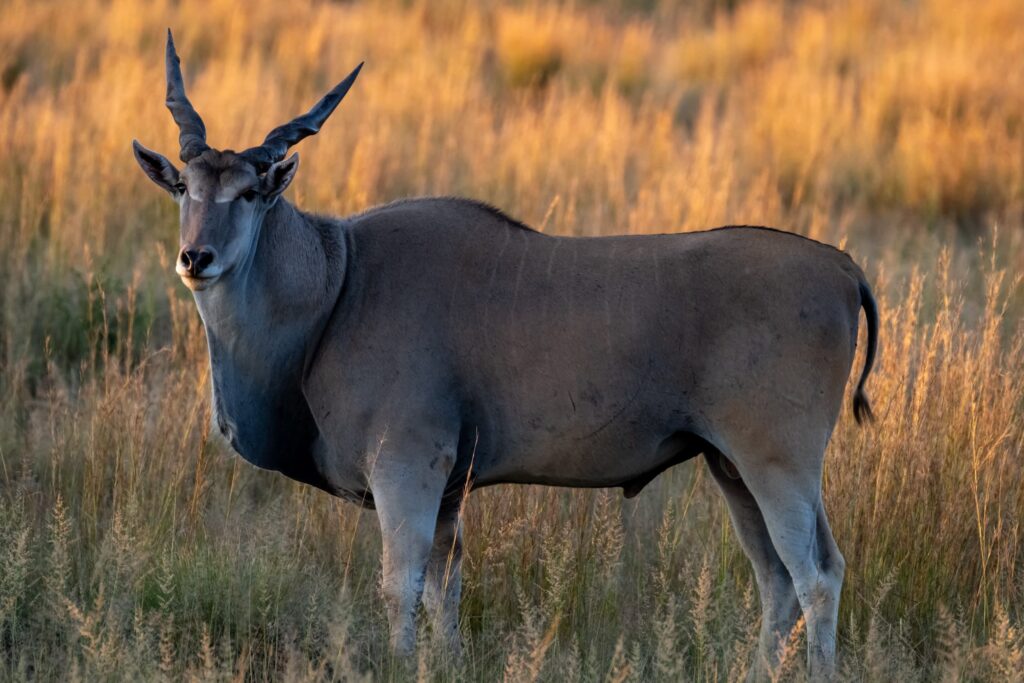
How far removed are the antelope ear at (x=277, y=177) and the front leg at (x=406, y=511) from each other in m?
1.04

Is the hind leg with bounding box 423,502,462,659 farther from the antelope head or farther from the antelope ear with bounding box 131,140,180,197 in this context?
the antelope ear with bounding box 131,140,180,197

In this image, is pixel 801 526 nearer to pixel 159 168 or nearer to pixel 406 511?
pixel 406 511

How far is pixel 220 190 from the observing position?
194 inches

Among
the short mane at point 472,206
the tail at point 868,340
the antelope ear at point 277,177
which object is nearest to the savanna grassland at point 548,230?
Result: the tail at point 868,340

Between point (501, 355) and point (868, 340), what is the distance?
142 centimetres

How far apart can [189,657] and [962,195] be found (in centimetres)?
889

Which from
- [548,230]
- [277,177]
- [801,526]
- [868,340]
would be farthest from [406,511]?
[548,230]

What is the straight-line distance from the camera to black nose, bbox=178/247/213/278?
4.72m

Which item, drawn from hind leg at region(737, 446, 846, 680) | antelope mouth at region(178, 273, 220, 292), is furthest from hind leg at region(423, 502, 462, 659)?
antelope mouth at region(178, 273, 220, 292)

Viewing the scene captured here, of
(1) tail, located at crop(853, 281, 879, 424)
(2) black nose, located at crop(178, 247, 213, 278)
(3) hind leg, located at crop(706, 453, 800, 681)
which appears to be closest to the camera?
(2) black nose, located at crop(178, 247, 213, 278)

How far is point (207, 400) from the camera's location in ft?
23.2

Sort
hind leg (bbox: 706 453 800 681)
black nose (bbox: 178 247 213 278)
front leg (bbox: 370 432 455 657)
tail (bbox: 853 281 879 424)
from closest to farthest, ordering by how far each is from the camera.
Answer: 1. black nose (bbox: 178 247 213 278)
2. front leg (bbox: 370 432 455 657)
3. tail (bbox: 853 281 879 424)
4. hind leg (bbox: 706 453 800 681)

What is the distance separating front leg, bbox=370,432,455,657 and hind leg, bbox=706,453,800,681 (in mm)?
1176

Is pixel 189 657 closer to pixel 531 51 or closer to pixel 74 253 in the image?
pixel 74 253
